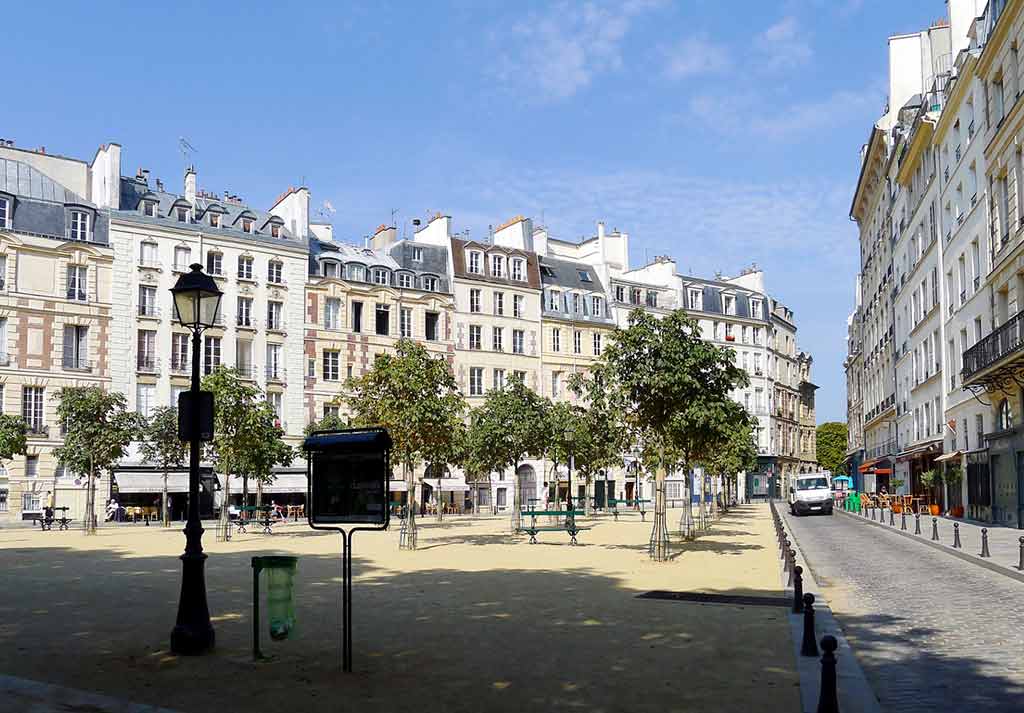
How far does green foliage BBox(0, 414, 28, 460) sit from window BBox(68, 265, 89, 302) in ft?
35.6

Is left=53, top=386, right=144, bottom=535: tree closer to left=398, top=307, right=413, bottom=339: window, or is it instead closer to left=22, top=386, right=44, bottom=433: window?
left=22, top=386, right=44, bottom=433: window

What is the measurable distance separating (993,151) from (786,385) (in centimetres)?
6071

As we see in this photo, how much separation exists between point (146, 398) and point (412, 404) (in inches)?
1089

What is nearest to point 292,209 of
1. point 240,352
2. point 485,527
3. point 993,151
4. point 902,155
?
point 240,352

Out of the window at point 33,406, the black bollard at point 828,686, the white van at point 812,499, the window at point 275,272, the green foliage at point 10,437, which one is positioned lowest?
the white van at point 812,499

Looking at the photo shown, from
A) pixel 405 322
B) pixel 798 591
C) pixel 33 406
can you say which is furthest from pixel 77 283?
pixel 798 591

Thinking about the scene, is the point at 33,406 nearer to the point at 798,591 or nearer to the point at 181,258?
the point at 181,258

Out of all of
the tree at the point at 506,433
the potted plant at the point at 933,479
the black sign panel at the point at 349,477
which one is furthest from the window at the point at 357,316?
the black sign panel at the point at 349,477

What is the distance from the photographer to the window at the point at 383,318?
191 feet

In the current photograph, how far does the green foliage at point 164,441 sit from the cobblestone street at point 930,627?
100ft

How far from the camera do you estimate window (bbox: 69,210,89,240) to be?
48562mm

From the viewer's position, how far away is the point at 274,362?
54125 mm

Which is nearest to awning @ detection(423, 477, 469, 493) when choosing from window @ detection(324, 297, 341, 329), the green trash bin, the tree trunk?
window @ detection(324, 297, 341, 329)

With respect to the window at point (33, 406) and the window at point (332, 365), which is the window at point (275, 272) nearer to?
the window at point (332, 365)
